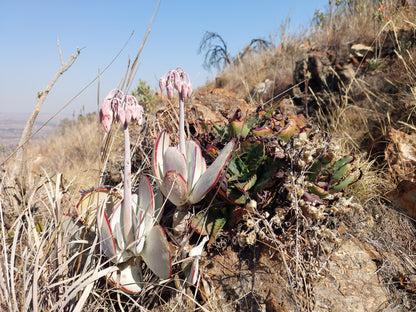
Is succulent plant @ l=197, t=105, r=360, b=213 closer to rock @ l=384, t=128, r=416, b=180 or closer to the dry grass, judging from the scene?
the dry grass

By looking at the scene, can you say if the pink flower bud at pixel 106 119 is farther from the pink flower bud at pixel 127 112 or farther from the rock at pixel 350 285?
the rock at pixel 350 285

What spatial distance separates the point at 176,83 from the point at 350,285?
157 centimetres

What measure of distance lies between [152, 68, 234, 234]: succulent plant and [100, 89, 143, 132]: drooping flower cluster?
0.80 feet

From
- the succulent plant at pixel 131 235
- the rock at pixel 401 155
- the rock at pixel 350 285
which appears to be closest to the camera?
the succulent plant at pixel 131 235

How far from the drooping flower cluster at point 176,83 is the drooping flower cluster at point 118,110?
22 cm

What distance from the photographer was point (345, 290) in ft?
5.42

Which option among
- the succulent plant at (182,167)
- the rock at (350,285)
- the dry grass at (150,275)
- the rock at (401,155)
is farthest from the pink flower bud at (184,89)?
the rock at (401,155)

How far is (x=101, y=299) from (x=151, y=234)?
0.49 m

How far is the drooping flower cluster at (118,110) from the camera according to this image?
1.25 meters

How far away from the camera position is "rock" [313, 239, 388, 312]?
1594mm

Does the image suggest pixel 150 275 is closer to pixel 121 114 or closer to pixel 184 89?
pixel 121 114

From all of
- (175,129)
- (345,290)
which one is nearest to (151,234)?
(345,290)

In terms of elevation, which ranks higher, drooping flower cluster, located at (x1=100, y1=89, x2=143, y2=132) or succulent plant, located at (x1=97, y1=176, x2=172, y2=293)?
drooping flower cluster, located at (x1=100, y1=89, x2=143, y2=132)

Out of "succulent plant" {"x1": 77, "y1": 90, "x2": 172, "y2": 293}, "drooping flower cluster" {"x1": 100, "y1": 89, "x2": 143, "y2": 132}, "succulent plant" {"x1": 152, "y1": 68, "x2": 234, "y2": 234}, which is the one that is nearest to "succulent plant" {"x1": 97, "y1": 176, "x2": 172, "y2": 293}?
"succulent plant" {"x1": 77, "y1": 90, "x2": 172, "y2": 293}
